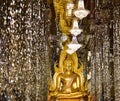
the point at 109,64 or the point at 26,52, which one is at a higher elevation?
the point at 26,52

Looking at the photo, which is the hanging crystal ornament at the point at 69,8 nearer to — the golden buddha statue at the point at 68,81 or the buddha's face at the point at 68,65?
the golden buddha statue at the point at 68,81

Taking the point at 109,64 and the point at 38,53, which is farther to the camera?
the point at 109,64

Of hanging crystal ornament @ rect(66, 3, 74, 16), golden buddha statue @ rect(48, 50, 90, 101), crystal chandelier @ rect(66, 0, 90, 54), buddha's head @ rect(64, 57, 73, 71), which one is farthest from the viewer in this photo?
buddha's head @ rect(64, 57, 73, 71)

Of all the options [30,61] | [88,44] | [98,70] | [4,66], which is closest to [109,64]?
[98,70]

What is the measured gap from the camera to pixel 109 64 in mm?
17828

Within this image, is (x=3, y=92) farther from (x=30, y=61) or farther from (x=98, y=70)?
(x=98, y=70)

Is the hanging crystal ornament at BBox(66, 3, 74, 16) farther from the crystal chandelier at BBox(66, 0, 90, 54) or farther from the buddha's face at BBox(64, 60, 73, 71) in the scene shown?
the buddha's face at BBox(64, 60, 73, 71)

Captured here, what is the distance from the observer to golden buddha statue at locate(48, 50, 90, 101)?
69.9 ft

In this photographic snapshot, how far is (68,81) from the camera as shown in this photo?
21828 millimetres

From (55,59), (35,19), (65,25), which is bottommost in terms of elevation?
(55,59)

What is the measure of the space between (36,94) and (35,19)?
238cm

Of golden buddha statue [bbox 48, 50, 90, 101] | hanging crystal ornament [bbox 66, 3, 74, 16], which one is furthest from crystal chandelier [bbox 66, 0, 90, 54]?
golden buddha statue [bbox 48, 50, 90, 101]

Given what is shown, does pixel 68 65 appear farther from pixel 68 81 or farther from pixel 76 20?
pixel 76 20

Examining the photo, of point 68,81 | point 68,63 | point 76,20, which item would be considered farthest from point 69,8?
point 68,81
